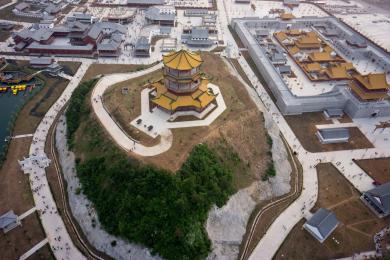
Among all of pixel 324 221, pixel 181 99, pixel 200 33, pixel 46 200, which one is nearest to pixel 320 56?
pixel 200 33

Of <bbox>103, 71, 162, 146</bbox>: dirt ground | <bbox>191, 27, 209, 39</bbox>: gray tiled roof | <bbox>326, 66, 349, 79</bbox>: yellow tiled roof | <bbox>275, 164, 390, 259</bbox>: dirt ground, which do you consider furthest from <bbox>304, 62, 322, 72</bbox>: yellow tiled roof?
<bbox>103, 71, 162, 146</bbox>: dirt ground

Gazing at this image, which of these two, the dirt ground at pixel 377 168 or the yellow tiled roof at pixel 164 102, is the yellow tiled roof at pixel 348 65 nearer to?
the dirt ground at pixel 377 168

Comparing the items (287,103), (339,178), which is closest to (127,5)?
(287,103)

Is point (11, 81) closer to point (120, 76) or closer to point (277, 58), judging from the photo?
point (120, 76)

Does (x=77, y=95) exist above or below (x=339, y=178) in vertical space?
above

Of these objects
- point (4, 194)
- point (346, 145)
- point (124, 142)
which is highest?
point (124, 142)

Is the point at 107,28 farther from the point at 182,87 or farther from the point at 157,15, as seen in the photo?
the point at 182,87

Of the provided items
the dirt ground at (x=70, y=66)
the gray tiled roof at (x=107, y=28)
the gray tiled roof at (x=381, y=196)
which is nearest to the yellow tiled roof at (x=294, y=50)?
the gray tiled roof at (x=381, y=196)
